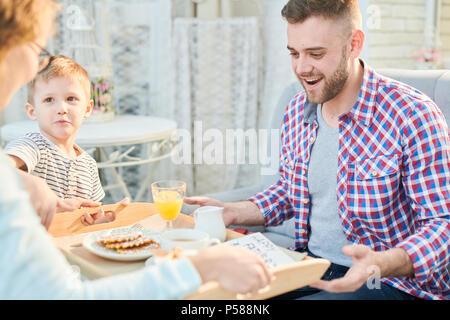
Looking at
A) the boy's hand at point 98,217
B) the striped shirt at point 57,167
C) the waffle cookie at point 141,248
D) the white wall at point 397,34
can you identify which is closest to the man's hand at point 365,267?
the waffle cookie at point 141,248

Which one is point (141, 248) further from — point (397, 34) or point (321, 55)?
point (397, 34)

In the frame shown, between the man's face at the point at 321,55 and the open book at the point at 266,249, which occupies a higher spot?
the man's face at the point at 321,55

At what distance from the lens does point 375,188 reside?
4.68ft

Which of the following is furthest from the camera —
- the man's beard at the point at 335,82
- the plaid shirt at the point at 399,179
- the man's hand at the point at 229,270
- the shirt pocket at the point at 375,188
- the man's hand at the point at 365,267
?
the man's beard at the point at 335,82

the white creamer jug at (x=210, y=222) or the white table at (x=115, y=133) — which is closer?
the white creamer jug at (x=210, y=222)

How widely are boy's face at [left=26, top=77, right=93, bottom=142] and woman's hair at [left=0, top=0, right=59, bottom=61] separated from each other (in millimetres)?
890

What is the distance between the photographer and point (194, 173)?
3.59 m

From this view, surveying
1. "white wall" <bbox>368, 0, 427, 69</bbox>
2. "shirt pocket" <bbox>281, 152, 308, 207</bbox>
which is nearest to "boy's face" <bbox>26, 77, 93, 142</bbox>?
"shirt pocket" <bbox>281, 152, 308, 207</bbox>

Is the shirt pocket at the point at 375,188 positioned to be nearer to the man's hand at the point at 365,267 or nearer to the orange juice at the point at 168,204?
the man's hand at the point at 365,267

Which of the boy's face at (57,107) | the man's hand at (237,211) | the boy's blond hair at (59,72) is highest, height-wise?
the boy's blond hair at (59,72)

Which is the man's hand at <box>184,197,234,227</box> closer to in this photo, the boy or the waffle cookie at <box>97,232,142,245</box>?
the waffle cookie at <box>97,232,142,245</box>

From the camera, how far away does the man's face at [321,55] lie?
1.50 m

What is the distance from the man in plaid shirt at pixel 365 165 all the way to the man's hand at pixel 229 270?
0.42 metres
